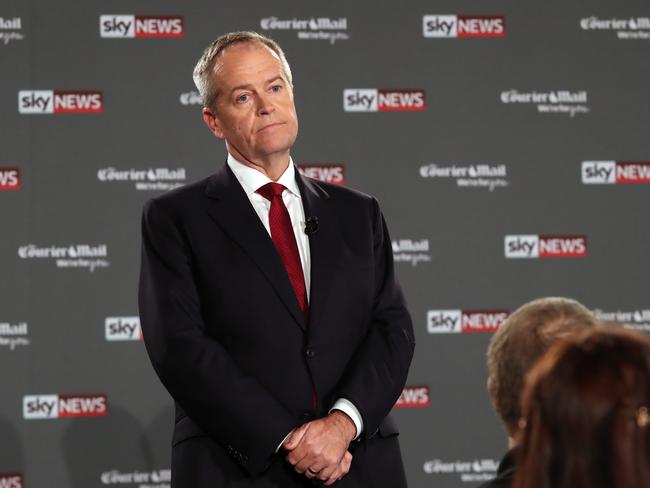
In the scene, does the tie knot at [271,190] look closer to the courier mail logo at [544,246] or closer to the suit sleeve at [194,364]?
the suit sleeve at [194,364]

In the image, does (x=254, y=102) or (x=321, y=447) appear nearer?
(x=321, y=447)

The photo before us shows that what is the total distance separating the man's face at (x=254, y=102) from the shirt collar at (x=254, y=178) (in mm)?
34

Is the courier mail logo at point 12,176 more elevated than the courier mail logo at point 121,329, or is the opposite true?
the courier mail logo at point 12,176

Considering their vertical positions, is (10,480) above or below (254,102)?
below

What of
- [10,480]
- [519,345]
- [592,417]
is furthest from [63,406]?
[592,417]

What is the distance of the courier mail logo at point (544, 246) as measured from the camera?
4.95m

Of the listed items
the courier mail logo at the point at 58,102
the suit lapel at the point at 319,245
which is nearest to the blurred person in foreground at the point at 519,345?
the suit lapel at the point at 319,245

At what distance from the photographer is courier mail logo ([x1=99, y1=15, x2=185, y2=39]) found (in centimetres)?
479

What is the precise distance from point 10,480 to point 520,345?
347 cm

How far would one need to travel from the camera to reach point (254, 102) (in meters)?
2.62

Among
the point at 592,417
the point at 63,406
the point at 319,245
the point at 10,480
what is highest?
the point at 319,245

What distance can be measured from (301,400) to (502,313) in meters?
2.66

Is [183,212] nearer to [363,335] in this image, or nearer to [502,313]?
[363,335]

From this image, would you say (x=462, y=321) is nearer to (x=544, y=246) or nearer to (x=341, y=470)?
(x=544, y=246)
